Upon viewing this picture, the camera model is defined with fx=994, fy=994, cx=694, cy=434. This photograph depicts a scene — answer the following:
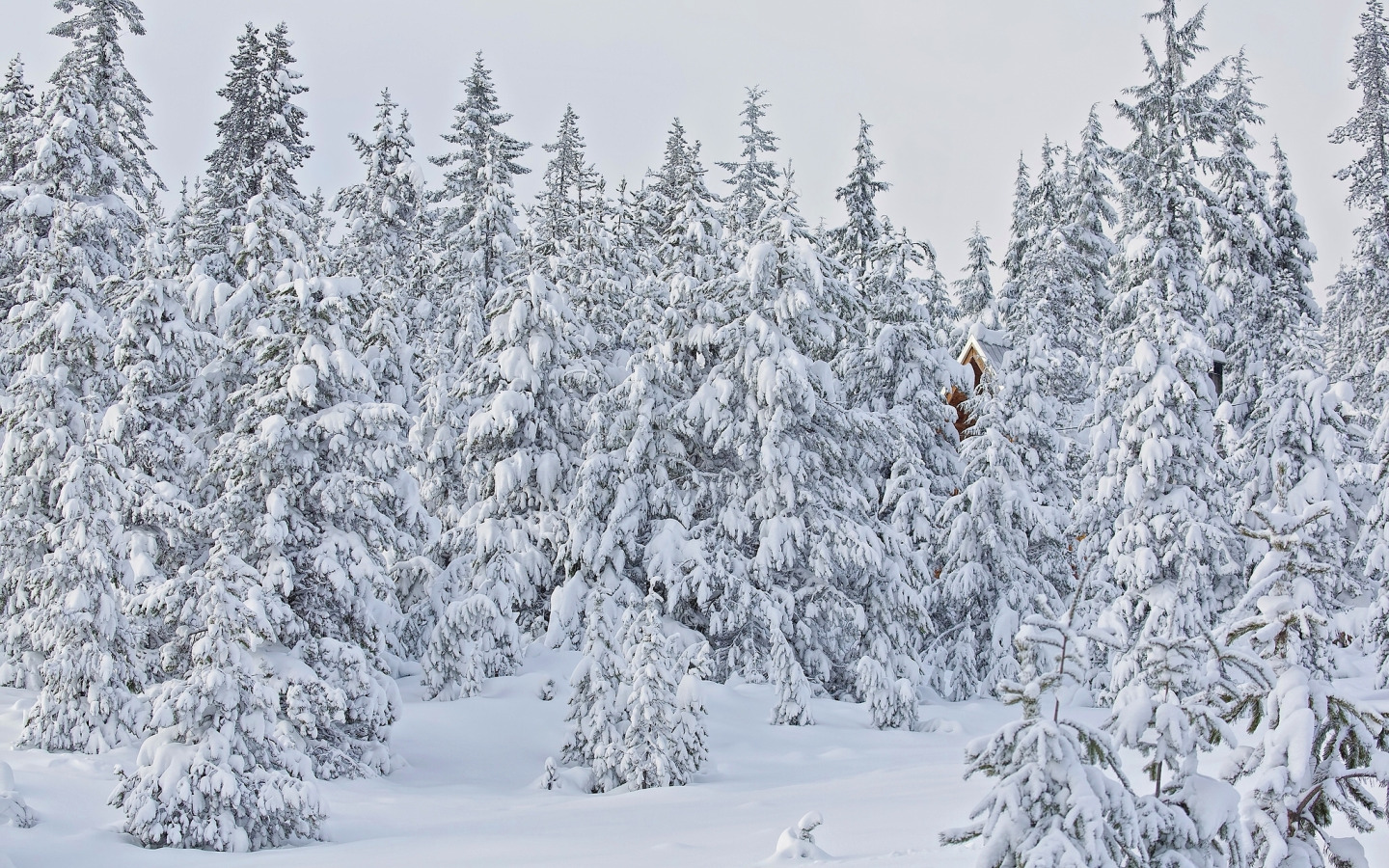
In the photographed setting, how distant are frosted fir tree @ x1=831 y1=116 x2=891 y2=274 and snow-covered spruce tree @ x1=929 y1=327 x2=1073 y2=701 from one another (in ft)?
20.5

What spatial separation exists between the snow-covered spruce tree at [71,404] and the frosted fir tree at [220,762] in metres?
4.60

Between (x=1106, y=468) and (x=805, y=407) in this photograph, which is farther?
(x=1106, y=468)

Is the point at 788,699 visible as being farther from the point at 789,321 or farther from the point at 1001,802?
the point at 1001,802

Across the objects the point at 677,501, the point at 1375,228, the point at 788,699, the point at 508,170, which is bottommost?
the point at 788,699

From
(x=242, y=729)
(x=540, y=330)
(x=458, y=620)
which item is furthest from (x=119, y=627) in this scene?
(x=540, y=330)

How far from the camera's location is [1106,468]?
25312 mm

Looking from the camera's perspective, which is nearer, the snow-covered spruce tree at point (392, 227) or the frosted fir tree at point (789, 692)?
the frosted fir tree at point (789, 692)

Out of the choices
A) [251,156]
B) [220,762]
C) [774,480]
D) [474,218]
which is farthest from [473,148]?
[220,762]

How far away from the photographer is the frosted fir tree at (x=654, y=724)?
14430 millimetres

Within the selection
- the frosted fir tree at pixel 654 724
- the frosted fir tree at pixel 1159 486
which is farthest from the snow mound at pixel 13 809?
the frosted fir tree at pixel 1159 486

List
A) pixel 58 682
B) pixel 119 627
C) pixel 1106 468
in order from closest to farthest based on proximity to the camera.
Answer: pixel 58 682
pixel 119 627
pixel 1106 468

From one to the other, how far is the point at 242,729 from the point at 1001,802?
31.7 ft

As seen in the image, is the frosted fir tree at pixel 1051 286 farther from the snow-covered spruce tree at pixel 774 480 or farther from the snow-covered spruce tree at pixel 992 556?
the snow-covered spruce tree at pixel 774 480

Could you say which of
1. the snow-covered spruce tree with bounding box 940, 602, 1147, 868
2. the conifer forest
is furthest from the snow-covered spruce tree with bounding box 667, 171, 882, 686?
the snow-covered spruce tree with bounding box 940, 602, 1147, 868
